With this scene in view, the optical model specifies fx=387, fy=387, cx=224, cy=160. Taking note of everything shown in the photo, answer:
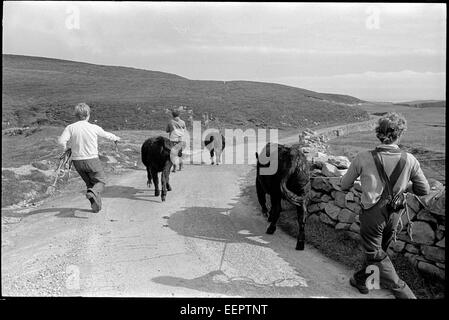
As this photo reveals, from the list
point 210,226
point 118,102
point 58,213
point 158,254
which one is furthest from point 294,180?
point 118,102

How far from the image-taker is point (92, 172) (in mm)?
7832

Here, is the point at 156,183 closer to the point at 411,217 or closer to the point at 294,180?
the point at 294,180

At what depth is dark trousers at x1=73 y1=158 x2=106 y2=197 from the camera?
771cm

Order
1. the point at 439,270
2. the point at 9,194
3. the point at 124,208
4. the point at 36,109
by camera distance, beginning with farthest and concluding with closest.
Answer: the point at 36,109 < the point at 124,208 < the point at 9,194 < the point at 439,270

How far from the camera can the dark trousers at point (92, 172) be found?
303 inches

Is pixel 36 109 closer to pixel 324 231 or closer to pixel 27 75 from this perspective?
pixel 27 75

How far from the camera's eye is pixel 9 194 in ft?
28.4

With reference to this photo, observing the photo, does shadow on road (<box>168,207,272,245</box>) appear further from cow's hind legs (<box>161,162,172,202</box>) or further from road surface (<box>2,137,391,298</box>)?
cow's hind legs (<box>161,162,172,202</box>)

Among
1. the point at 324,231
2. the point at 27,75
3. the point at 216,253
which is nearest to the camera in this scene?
the point at 216,253

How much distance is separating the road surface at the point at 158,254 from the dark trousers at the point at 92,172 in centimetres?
76

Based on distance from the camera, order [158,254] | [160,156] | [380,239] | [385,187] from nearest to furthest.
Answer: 1. [385,187]
2. [380,239]
3. [158,254]
4. [160,156]

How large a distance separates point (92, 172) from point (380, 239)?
5.52m
